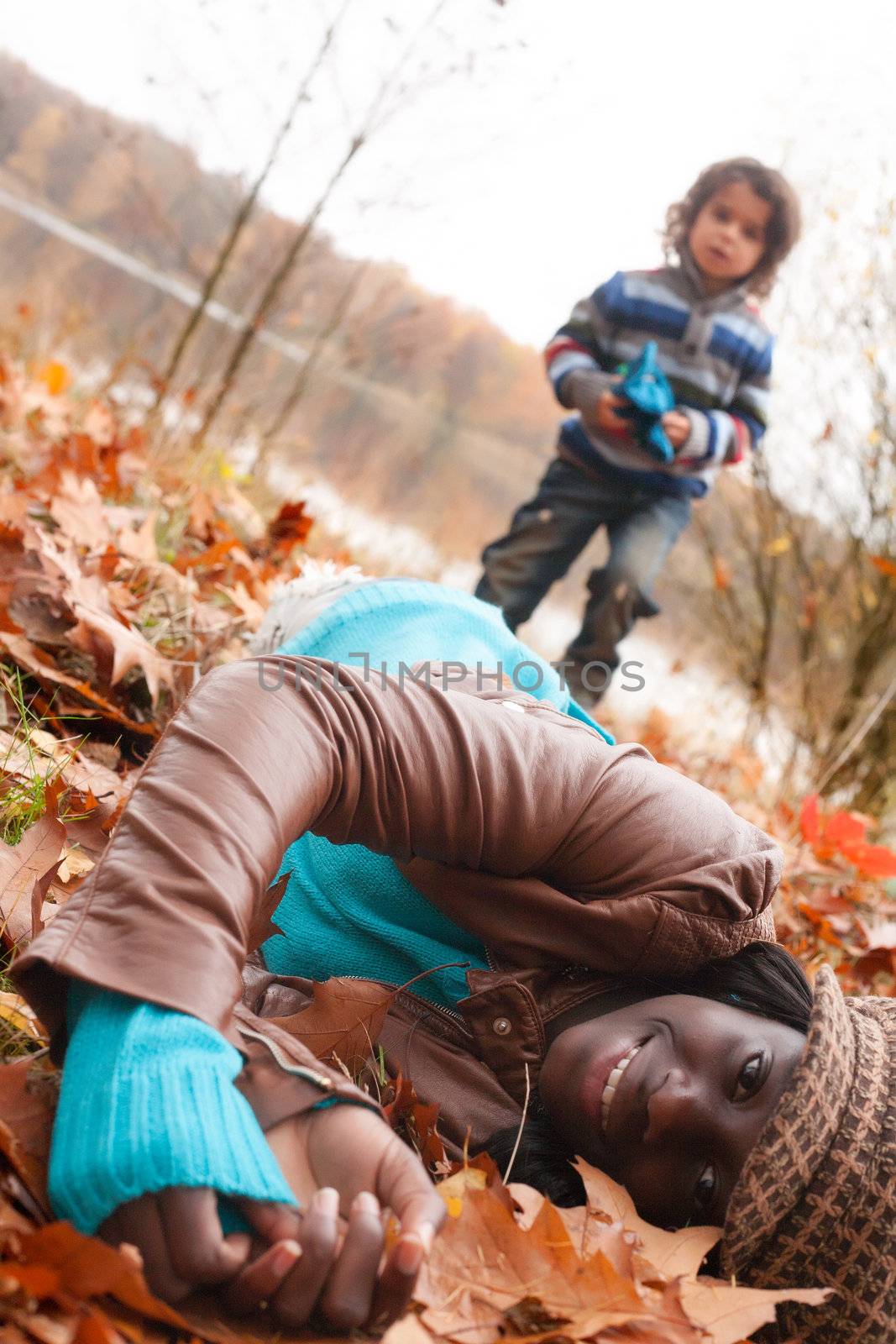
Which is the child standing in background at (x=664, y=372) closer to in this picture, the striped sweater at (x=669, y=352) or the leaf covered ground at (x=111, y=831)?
the striped sweater at (x=669, y=352)

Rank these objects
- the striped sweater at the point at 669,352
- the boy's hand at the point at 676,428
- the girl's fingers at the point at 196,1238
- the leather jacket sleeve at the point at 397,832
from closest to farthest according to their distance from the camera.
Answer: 1. the girl's fingers at the point at 196,1238
2. the leather jacket sleeve at the point at 397,832
3. the boy's hand at the point at 676,428
4. the striped sweater at the point at 669,352

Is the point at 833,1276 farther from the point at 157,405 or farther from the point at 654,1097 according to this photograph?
the point at 157,405

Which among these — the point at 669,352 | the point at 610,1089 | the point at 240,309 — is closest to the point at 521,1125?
the point at 610,1089

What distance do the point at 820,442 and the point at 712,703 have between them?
4.94 ft

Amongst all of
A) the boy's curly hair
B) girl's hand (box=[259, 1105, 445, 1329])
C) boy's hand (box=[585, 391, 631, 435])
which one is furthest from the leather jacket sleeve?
the boy's curly hair

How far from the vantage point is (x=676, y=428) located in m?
3.73

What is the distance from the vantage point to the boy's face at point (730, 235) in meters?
3.94

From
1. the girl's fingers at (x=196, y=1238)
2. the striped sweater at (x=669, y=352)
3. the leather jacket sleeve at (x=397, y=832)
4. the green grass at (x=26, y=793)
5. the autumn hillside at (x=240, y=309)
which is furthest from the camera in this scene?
the autumn hillside at (x=240, y=309)

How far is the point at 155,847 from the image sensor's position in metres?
1.12

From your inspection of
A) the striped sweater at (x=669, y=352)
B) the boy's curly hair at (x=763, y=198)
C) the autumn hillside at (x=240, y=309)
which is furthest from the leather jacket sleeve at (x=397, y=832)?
the autumn hillside at (x=240, y=309)

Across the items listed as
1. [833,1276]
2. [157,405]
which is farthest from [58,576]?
[157,405]

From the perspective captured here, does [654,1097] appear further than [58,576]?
No

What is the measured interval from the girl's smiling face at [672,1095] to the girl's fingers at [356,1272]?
1.73 ft

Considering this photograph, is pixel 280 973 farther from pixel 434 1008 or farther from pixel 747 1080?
pixel 747 1080
